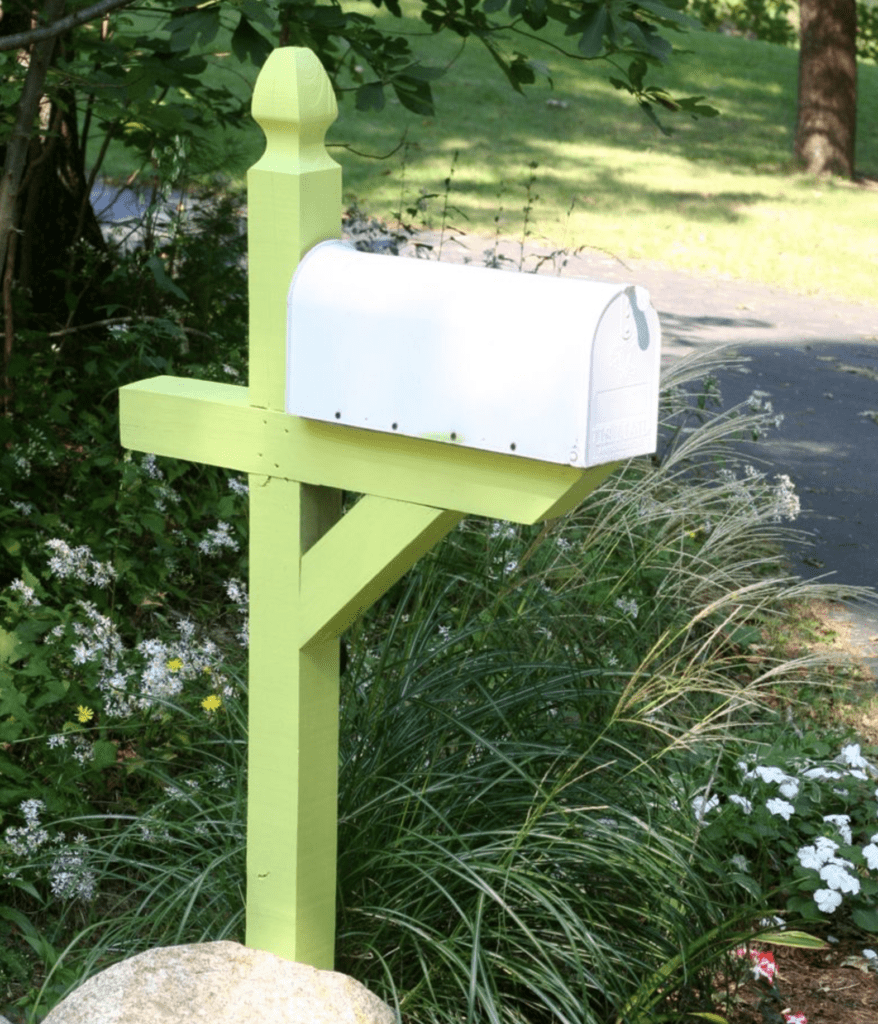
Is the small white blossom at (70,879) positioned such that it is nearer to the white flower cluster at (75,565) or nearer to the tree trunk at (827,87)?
the white flower cluster at (75,565)

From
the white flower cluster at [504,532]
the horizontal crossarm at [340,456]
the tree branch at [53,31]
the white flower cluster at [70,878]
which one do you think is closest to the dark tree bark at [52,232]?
the tree branch at [53,31]

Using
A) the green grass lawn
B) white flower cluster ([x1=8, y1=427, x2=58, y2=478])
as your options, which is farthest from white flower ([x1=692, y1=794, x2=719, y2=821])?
the green grass lawn

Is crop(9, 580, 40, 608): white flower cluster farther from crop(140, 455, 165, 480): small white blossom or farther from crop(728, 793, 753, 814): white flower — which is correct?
crop(728, 793, 753, 814): white flower

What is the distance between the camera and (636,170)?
1392 centimetres

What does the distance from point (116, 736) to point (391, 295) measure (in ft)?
6.14

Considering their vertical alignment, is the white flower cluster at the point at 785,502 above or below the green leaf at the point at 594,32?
below

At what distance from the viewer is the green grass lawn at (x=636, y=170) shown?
10855 millimetres

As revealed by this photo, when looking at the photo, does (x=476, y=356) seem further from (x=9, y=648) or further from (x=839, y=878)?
(x=9, y=648)

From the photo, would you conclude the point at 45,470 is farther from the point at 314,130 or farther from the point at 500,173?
the point at 500,173

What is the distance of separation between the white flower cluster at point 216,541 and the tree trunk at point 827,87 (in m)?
10.9

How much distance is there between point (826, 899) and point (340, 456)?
1.54 meters

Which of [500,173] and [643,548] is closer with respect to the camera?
[643,548]

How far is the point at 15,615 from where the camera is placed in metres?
3.52

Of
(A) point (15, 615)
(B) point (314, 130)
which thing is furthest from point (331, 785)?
(A) point (15, 615)
